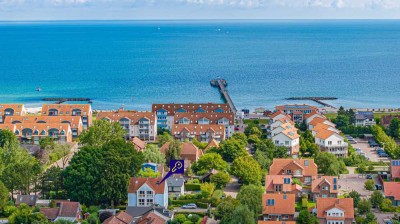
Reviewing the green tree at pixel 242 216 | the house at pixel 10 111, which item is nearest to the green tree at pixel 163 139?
the house at pixel 10 111

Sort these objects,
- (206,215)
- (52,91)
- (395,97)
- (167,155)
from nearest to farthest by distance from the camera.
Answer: (206,215), (167,155), (395,97), (52,91)

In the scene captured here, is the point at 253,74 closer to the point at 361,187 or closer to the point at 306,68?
the point at 306,68

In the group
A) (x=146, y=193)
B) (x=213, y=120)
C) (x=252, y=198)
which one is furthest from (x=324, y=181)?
(x=213, y=120)

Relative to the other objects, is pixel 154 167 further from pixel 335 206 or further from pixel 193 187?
pixel 335 206

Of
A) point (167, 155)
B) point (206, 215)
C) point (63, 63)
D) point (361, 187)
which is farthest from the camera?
point (63, 63)

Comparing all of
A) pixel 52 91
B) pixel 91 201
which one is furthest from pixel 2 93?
pixel 91 201

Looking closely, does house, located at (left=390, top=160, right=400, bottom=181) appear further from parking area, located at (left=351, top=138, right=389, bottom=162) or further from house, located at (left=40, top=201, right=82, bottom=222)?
house, located at (left=40, top=201, right=82, bottom=222)

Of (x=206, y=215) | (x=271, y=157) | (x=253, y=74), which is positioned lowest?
(x=206, y=215)
